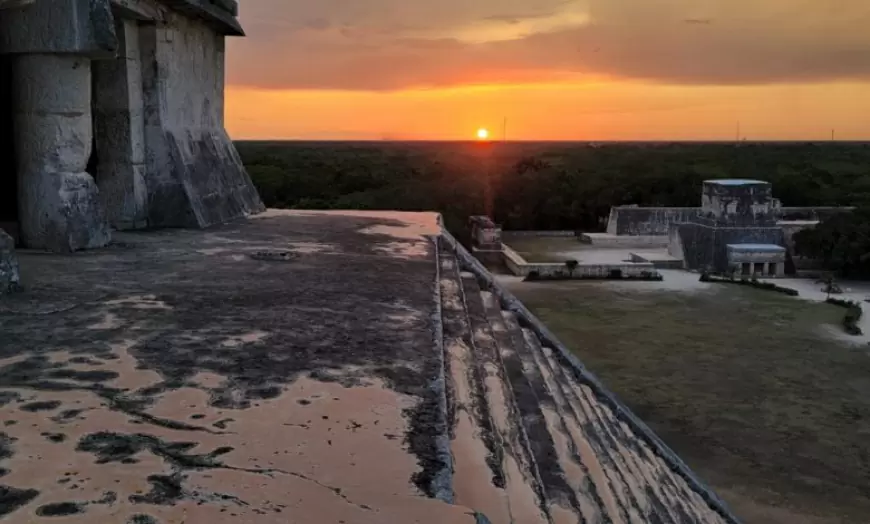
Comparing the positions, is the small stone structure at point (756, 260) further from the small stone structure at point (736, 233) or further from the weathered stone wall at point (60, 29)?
the weathered stone wall at point (60, 29)

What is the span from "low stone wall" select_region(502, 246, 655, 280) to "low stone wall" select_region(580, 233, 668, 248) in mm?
5961

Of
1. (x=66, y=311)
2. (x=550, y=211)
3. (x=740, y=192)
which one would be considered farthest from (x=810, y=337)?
(x=550, y=211)

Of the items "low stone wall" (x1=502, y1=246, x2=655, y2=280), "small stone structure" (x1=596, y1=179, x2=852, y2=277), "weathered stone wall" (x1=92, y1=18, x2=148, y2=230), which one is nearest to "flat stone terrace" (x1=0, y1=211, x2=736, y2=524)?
"weathered stone wall" (x1=92, y1=18, x2=148, y2=230)

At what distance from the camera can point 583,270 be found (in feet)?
76.2

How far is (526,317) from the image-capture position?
21.4 ft

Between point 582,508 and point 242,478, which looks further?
point 582,508

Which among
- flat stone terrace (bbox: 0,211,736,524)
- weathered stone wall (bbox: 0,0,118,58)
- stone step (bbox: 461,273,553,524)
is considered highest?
weathered stone wall (bbox: 0,0,118,58)

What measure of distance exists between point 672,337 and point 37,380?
1459 centimetres

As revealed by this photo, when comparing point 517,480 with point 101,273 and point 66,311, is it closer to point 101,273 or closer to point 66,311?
point 66,311

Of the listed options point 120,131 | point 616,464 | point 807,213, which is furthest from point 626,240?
point 616,464

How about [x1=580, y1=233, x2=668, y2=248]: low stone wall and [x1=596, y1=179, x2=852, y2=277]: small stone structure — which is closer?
[x1=596, y1=179, x2=852, y2=277]: small stone structure

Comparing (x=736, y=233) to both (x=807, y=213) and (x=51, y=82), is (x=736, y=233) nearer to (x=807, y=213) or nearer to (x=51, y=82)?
(x=807, y=213)

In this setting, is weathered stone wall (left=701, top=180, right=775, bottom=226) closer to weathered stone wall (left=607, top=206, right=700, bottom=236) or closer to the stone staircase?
weathered stone wall (left=607, top=206, right=700, bottom=236)

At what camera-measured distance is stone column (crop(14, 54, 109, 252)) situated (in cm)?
492
